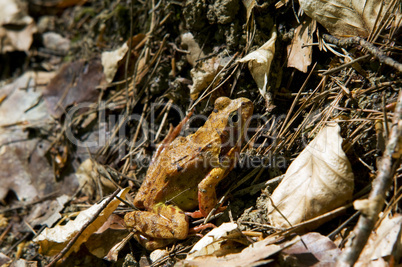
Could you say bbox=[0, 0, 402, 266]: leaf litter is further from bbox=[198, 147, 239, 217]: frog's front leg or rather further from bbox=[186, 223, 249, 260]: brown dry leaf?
bbox=[198, 147, 239, 217]: frog's front leg

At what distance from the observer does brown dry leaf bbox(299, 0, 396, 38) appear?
3.24 metres

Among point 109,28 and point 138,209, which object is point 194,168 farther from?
point 109,28

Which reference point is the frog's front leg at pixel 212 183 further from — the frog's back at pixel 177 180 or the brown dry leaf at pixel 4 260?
the brown dry leaf at pixel 4 260

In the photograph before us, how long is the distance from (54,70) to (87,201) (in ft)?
10.2

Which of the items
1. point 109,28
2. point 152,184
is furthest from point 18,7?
point 152,184

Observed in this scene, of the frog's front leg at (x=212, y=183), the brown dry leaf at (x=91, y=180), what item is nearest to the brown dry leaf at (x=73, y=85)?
the brown dry leaf at (x=91, y=180)

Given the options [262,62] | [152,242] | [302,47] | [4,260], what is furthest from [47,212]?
[302,47]

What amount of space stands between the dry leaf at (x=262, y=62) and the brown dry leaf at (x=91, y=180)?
93.3 inches

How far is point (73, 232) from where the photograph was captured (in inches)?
149

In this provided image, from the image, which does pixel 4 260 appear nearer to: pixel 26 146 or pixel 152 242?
pixel 26 146

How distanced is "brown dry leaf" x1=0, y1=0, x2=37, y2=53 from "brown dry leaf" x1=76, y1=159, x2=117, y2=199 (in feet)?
11.1

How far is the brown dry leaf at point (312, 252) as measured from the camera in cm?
257

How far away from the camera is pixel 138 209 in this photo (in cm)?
389

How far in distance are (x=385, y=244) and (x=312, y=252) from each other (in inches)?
21.4
